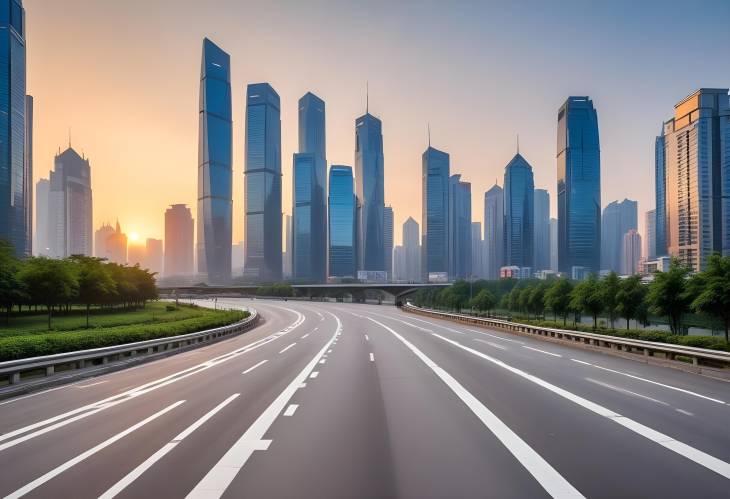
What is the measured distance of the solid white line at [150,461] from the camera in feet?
16.1

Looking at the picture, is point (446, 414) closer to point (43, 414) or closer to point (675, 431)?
point (675, 431)

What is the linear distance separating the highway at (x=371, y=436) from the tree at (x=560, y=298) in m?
32.2

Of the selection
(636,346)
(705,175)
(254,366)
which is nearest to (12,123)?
(254,366)

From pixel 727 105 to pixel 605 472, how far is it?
227 m

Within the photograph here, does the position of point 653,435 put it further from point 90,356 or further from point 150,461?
point 90,356

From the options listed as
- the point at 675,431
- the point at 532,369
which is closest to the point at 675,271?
the point at 532,369

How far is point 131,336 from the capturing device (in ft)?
61.8

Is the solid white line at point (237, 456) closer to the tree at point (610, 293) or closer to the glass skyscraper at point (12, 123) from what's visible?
the tree at point (610, 293)

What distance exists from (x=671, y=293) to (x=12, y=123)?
22521 centimetres

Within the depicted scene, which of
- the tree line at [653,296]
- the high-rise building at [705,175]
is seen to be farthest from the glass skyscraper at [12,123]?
the high-rise building at [705,175]

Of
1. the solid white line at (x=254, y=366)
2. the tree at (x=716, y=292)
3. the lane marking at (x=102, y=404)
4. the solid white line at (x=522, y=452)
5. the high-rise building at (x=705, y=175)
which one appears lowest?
the solid white line at (x=254, y=366)

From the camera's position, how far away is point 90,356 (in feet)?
46.0

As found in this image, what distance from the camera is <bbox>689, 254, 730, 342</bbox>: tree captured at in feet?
76.7

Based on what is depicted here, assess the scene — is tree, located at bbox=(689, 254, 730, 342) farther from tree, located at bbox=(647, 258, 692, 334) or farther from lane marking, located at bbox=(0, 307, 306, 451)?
lane marking, located at bbox=(0, 307, 306, 451)
